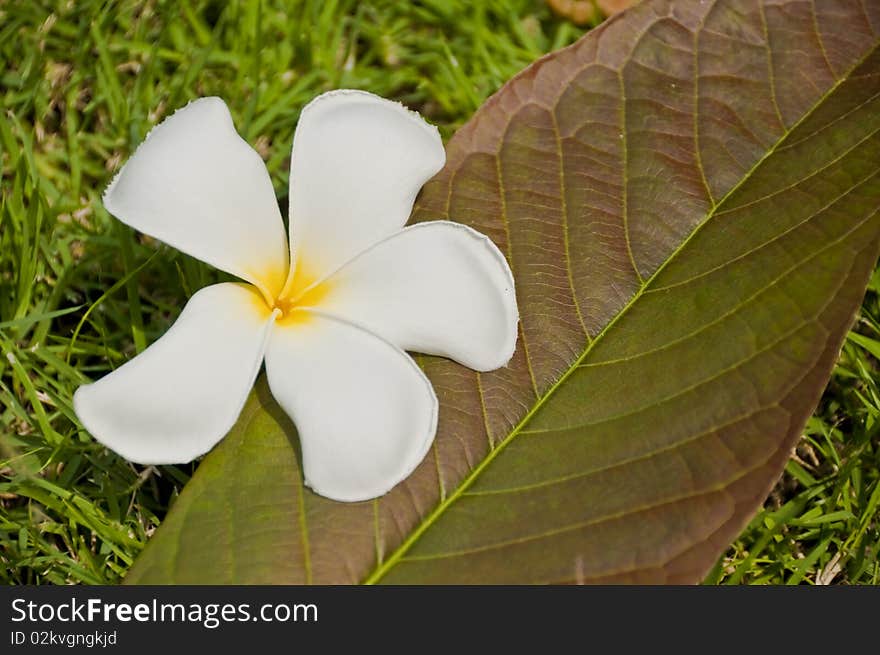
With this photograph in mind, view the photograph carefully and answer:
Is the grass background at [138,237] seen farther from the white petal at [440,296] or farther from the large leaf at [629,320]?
the white petal at [440,296]

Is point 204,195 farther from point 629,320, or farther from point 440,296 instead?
point 629,320

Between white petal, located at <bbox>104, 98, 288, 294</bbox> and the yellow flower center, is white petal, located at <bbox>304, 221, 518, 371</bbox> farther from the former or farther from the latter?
white petal, located at <bbox>104, 98, 288, 294</bbox>

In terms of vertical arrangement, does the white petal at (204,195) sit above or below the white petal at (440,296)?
above

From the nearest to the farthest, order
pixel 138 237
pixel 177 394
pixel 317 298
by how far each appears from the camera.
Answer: pixel 177 394 → pixel 317 298 → pixel 138 237

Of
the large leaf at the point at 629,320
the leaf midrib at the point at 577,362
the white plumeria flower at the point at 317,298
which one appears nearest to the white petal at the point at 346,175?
the white plumeria flower at the point at 317,298

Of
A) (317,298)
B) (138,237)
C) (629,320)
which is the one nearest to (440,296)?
(317,298)
